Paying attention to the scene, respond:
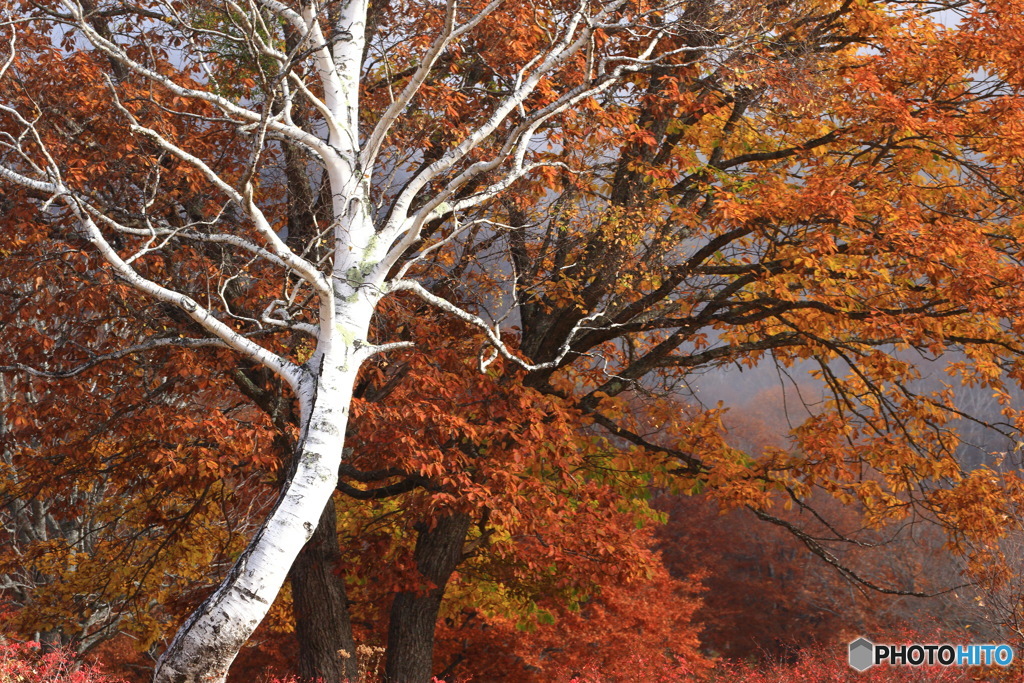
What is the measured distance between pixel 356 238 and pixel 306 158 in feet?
11.4

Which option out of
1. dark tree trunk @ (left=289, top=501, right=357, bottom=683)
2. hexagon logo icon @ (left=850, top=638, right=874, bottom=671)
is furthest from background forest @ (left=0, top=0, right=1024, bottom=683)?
hexagon logo icon @ (left=850, top=638, right=874, bottom=671)

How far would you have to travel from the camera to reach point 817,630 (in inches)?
1069

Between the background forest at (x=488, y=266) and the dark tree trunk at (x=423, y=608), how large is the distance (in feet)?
0.13

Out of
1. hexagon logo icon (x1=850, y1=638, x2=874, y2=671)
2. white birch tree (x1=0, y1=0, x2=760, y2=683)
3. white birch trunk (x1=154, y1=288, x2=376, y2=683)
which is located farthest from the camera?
hexagon logo icon (x1=850, y1=638, x2=874, y2=671)

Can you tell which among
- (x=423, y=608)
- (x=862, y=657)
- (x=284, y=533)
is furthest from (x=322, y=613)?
(x=862, y=657)

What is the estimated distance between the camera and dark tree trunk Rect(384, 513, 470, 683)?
977 cm

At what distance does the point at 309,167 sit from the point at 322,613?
547cm

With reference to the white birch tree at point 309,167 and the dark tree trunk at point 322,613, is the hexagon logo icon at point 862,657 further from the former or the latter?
the white birch tree at point 309,167

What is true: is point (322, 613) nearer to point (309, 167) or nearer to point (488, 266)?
point (488, 266)

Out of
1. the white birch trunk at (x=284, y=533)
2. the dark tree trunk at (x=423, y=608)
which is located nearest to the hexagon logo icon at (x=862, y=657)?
the dark tree trunk at (x=423, y=608)

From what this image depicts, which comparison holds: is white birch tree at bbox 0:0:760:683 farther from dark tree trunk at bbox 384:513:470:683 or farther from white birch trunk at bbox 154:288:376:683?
dark tree trunk at bbox 384:513:470:683

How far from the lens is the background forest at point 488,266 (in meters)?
7.21

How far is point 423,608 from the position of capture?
9938 mm

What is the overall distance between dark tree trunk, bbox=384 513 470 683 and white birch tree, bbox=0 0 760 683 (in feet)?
10.6
